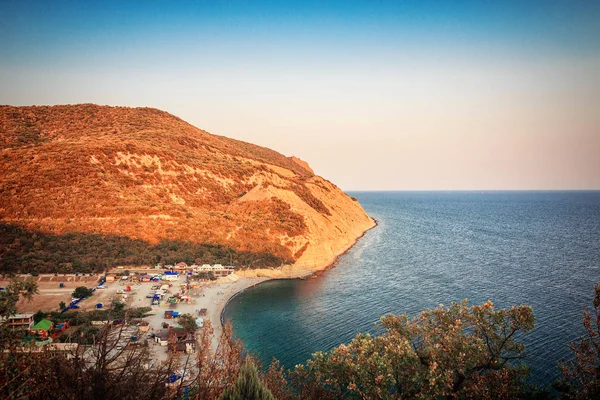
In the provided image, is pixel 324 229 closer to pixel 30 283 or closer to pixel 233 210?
pixel 233 210

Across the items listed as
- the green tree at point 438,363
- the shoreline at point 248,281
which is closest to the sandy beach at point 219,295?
the shoreline at point 248,281

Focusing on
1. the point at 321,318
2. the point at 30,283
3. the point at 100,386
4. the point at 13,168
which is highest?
the point at 13,168

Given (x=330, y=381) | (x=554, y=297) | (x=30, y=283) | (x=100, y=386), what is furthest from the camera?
(x=554, y=297)

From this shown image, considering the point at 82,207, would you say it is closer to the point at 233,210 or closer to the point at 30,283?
the point at 30,283

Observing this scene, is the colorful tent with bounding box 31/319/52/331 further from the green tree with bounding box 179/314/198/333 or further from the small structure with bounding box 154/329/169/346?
the green tree with bounding box 179/314/198/333

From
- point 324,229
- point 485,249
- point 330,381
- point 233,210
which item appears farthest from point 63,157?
point 485,249

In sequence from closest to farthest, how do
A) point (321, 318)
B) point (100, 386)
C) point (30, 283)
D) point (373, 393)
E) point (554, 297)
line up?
point (100, 386)
point (373, 393)
point (30, 283)
point (321, 318)
point (554, 297)

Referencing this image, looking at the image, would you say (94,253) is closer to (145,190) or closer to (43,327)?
(145,190)

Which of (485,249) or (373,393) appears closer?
(373,393)

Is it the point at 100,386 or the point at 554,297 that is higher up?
the point at 100,386
